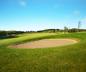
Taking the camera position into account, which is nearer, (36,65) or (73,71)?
(73,71)

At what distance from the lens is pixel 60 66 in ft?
27.7

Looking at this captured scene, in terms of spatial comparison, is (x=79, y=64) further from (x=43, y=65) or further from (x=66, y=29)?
(x=66, y=29)

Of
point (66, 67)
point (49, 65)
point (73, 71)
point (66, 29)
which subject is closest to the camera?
point (73, 71)

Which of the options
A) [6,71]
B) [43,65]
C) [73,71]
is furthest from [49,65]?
[6,71]

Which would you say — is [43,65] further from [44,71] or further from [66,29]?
[66,29]

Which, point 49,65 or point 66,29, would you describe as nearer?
point 49,65

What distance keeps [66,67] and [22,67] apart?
112 inches

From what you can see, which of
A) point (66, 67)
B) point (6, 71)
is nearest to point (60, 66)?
point (66, 67)

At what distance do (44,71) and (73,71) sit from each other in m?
1.68

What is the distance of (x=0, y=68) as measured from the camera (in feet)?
28.9

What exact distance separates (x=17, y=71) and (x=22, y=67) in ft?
2.06

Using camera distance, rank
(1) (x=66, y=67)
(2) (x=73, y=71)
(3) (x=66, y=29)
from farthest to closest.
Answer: (3) (x=66, y=29) → (1) (x=66, y=67) → (2) (x=73, y=71)

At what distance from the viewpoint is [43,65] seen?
8.72 meters

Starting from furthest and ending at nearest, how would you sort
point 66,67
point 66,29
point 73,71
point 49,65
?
point 66,29, point 49,65, point 66,67, point 73,71
